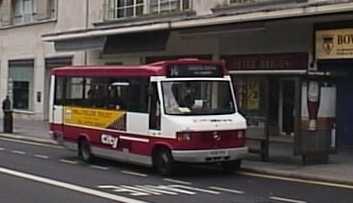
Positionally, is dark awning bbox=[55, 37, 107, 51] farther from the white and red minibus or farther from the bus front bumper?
the bus front bumper

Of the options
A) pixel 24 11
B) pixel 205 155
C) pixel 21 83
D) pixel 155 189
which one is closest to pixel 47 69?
pixel 21 83

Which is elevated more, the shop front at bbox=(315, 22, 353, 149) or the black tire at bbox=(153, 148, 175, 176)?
the shop front at bbox=(315, 22, 353, 149)

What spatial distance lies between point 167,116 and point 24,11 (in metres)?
28.0

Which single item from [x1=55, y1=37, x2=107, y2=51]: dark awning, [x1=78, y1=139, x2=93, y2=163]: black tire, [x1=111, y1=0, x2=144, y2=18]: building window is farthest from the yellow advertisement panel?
[x1=111, y1=0, x2=144, y2=18]: building window

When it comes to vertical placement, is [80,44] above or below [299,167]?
above

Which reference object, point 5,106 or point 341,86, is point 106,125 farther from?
point 5,106

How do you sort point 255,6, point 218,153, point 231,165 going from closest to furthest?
1. point 218,153
2. point 231,165
3. point 255,6

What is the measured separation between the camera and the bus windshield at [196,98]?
55.3 feet

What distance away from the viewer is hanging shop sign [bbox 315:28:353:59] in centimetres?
2189

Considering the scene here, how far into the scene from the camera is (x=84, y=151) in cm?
1969

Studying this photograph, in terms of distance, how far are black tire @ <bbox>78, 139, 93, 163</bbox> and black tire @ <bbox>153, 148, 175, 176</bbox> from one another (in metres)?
2.85

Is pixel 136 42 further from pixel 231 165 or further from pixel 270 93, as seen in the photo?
pixel 231 165

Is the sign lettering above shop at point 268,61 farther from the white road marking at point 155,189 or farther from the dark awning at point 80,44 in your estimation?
the white road marking at point 155,189

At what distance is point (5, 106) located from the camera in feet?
101
